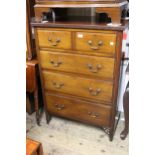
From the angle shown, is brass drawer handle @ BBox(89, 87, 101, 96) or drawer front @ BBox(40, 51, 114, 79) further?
brass drawer handle @ BBox(89, 87, 101, 96)

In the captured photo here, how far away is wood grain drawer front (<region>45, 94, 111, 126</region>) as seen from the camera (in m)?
1.65

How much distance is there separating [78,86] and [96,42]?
1.39 ft

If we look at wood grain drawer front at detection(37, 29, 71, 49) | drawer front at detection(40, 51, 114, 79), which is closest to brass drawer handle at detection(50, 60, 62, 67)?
drawer front at detection(40, 51, 114, 79)

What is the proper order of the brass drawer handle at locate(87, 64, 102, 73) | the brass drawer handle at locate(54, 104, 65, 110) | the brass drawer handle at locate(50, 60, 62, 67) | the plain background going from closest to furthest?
1. the plain background
2. the brass drawer handle at locate(87, 64, 102, 73)
3. the brass drawer handle at locate(50, 60, 62, 67)
4. the brass drawer handle at locate(54, 104, 65, 110)

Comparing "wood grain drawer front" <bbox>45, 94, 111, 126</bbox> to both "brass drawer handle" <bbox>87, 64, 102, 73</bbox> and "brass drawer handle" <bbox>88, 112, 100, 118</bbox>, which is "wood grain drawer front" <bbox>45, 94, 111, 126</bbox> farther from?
"brass drawer handle" <bbox>87, 64, 102, 73</bbox>

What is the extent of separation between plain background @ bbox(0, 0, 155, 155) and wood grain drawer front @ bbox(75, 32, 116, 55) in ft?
1.82

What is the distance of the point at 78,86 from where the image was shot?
163cm

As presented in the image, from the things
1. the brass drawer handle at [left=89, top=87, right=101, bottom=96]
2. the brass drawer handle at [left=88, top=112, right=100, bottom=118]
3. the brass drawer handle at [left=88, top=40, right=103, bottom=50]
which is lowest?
the brass drawer handle at [left=88, top=112, right=100, bottom=118]

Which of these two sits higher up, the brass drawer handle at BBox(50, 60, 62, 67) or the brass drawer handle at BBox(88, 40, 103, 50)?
the brass drawer handle at BBox(88, 40, 103, 50)

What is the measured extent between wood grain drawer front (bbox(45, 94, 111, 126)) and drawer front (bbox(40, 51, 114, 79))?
0.30 metres

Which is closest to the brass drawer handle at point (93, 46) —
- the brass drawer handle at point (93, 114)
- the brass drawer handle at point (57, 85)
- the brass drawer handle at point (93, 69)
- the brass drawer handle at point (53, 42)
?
the brass drawer handle at point (93, 69)

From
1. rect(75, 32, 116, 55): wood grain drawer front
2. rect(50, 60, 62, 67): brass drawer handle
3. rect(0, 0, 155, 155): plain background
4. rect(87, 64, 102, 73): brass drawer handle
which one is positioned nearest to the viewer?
rect(0, 0, 155, 155): plain background

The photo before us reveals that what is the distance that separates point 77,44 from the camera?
1474 mm
